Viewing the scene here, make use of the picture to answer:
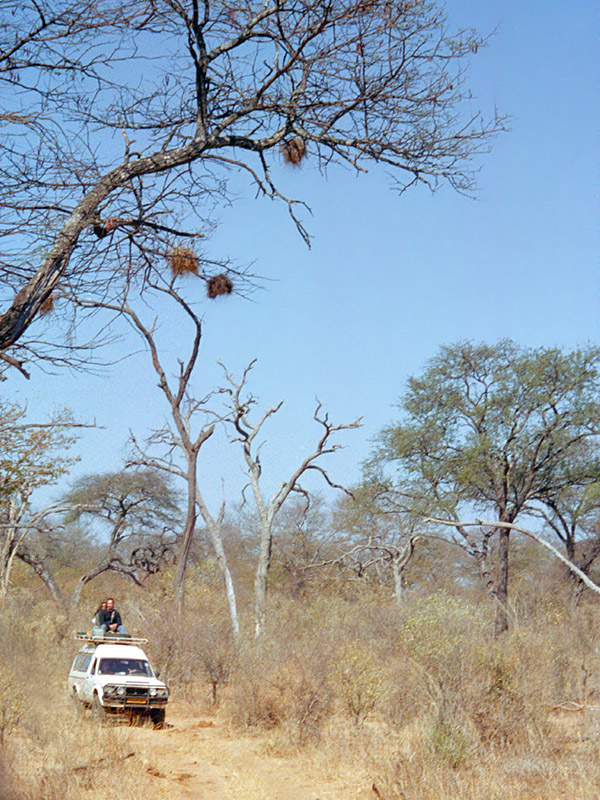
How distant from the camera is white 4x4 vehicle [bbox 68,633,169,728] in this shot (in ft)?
39.1

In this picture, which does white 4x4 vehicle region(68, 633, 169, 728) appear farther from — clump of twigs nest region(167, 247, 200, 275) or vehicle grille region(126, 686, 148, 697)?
clump of twigs nest region(167, 247, 200, 275)

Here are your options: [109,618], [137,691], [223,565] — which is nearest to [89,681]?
[137,691]

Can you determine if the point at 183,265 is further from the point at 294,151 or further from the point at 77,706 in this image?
the point at 77,706

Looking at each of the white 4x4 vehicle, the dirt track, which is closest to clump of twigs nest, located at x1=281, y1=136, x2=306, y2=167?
the dirt track

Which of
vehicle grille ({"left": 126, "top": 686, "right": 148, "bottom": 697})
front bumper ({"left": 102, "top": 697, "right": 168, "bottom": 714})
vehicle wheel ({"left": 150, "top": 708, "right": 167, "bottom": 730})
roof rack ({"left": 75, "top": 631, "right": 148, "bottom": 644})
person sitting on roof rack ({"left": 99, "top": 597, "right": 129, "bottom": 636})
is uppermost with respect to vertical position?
person sitting on roof rack ({"left": 99, "top": 597, "right": 129, "bottom": 636})

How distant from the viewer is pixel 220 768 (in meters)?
10.1

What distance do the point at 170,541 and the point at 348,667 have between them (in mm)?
22426

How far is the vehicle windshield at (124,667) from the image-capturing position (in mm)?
12594

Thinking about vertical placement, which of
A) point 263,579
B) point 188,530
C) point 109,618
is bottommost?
point 109,618

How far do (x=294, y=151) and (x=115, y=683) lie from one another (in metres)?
8.81

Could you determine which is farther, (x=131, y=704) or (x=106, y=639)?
(x=106, y=639)

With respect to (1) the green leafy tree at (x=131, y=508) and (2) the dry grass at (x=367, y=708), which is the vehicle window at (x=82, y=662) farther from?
(1) the green leafy tree at (x=131, y=508)

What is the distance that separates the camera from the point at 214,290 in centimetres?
759

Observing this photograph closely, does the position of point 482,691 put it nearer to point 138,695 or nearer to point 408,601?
point 138,695
